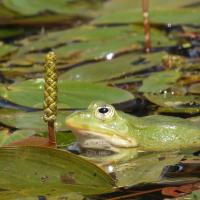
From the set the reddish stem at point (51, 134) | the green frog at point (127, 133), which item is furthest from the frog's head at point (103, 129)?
the reddish stem at point (51, 134)

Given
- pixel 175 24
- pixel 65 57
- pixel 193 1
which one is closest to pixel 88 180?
pixel 65 57

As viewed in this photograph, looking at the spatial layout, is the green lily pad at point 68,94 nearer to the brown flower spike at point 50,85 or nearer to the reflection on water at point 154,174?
the reflection on water at point 154,174

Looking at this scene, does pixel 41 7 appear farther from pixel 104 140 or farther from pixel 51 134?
pixel 51 134

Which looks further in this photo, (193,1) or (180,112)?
(193,1)

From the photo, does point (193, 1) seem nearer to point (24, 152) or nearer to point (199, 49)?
point (199, 49)

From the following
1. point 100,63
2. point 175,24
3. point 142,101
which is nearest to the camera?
point 142,101

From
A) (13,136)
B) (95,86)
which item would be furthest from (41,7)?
(13,136)

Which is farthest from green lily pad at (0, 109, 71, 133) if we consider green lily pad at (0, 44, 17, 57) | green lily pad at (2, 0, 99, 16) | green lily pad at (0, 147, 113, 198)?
green lily pad at (2, 0, 99, 16)
